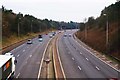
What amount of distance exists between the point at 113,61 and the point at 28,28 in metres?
100.0

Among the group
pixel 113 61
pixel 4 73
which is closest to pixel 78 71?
pixel 113 61

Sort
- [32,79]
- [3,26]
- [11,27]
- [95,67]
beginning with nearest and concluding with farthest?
[32,79], [95,67], [3,26], [11,27]

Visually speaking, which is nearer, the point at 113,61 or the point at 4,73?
the point at 4,73

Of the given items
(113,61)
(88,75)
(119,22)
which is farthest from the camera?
(119,22)

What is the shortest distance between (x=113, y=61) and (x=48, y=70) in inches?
546

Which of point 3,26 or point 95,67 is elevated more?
point 3,26

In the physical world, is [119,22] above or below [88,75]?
above

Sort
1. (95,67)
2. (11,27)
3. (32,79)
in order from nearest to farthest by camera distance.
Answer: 1. (32,79)
2. (95,67)
3. (11,27)

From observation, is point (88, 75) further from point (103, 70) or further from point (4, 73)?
point (4, 73)

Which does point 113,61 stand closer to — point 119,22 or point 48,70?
point 48,70

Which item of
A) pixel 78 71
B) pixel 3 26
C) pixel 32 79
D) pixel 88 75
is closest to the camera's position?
pixel 32 79

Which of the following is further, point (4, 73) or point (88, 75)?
point (88, 75)

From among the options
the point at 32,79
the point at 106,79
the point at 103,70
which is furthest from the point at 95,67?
A: the point at 32,79

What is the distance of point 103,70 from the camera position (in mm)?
44844
